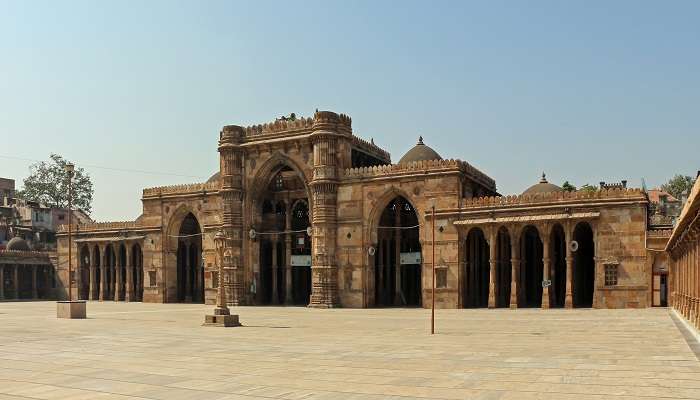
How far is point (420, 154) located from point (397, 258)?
8435mm

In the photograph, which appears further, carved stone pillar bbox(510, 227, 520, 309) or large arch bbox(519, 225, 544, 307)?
large arch bbox(519, 225, 544, 307)

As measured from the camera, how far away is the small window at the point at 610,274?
38625 millimetres

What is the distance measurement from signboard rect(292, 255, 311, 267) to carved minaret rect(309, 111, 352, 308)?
341 centimetres

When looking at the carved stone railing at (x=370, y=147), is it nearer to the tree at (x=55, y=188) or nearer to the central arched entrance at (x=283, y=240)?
the central arched entrance at (x=283, y=240)

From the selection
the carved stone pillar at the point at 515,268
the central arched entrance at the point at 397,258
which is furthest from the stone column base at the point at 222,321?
the central arched entrance at the point at 397,258

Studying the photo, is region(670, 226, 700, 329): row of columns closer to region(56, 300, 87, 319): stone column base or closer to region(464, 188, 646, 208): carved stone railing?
region(464, 188, 646, 208): carved stone railing

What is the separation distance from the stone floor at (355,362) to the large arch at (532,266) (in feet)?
62.2

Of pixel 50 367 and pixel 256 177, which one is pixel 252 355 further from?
pixel 256 177

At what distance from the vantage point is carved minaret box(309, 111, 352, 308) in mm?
46656

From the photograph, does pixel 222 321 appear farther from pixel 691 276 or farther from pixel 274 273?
pixel 274 273

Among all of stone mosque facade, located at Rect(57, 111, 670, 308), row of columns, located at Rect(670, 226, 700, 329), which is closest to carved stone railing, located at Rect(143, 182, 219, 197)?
stone mosque facade, located at Rect(57, 111, 670, 308)

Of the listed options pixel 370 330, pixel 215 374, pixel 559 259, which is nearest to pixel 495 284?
pixel 559 259

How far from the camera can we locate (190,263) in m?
59.9

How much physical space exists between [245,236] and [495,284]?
19.8 metres
